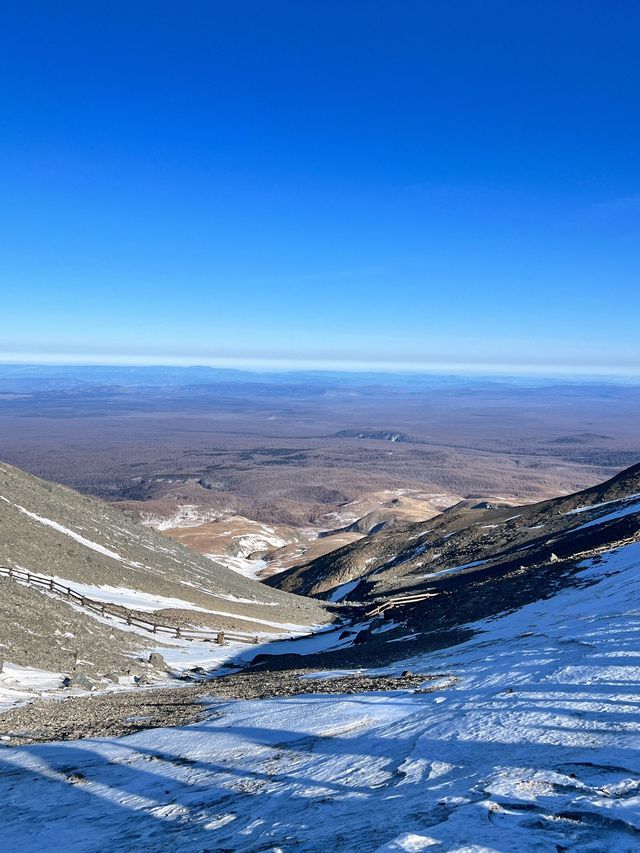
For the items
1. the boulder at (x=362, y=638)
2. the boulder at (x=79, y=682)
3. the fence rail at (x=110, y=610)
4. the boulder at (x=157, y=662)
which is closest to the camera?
the boulder at (x=79, y=682)

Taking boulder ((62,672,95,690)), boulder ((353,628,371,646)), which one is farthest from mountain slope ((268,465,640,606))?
boulder ((62,672,95,690))

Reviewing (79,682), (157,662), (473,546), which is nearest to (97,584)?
(157,662)

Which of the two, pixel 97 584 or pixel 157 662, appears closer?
pixel 157 662

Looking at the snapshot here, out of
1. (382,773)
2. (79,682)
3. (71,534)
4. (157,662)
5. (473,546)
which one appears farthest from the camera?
(473,546)

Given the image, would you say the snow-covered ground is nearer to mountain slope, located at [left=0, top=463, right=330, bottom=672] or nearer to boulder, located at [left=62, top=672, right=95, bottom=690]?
boulder, located at [left=62, top=672, right=95, bottom=690]

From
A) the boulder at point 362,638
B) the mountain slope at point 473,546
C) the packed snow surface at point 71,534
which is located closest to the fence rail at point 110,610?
the boulder at point 362,638

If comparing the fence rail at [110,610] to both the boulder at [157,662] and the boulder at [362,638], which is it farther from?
the boulder at [362,638]

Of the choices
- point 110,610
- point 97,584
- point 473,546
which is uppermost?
point 110,610

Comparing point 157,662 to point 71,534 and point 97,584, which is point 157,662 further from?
point 71,534
